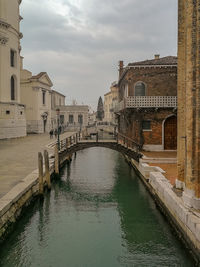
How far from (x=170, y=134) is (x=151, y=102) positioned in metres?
3.17

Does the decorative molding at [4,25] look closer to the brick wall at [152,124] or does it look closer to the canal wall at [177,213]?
the brick wall at [152,124]

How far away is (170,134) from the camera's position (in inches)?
858

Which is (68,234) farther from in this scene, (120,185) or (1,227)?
(120,185)

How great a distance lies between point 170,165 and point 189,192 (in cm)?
830

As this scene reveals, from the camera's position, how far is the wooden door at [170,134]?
21766 mm

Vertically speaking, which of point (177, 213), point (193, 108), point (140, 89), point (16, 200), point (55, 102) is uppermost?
point (55, 102)

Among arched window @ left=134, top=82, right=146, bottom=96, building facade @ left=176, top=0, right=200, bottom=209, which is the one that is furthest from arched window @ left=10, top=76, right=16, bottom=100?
building facade @ left=176, top=0, right=200, bottom=209

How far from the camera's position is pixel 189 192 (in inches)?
330

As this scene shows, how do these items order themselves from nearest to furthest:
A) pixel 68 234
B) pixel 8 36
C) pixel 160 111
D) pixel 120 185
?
pixel 68 234, pixel 120 185, pixel 160 111, pixel 8 36

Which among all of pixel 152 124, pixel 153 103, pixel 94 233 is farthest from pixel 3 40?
pixel 94 233

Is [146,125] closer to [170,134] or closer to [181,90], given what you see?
[170,134]

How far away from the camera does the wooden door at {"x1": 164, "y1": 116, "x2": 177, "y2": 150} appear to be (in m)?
21.8

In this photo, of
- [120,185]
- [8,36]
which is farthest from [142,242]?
[8,36]

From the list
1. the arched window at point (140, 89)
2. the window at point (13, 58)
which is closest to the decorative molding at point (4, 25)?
the window at point (13, 58)
